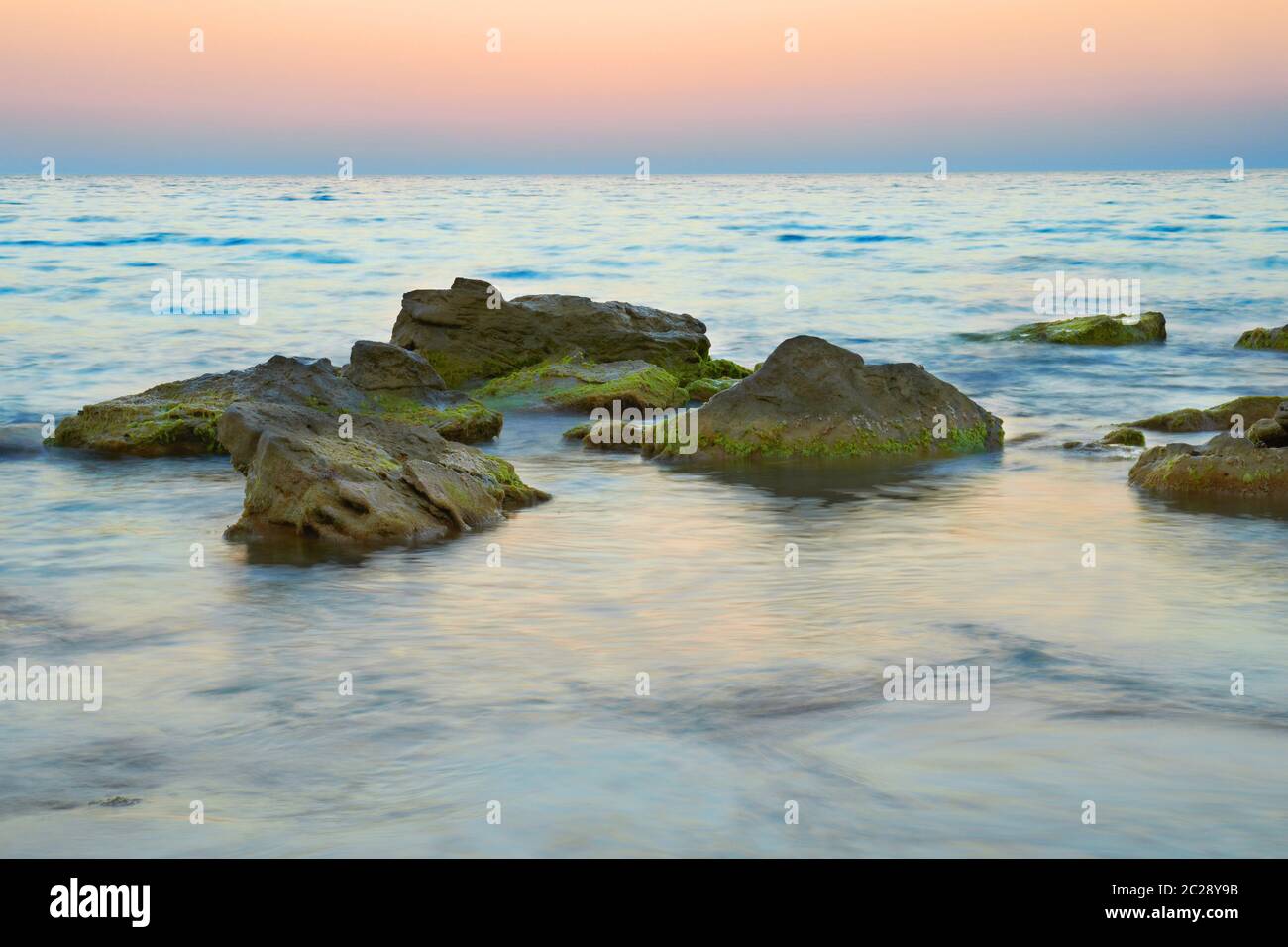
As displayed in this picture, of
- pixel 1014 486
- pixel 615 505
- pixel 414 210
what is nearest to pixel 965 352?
pixel 1014 486

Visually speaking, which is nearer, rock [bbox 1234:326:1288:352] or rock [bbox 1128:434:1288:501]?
rock [bbox 1128:434:1288:501]

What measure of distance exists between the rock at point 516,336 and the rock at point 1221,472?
5.90 m


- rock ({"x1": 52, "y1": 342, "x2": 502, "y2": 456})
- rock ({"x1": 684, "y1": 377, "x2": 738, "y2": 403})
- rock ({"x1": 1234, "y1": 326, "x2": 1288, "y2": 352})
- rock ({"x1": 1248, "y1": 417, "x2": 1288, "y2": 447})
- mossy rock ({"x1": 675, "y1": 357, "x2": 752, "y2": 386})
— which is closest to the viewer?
rock ({"x1": 1248, "y1": 417, "x2": 1288, "y2": 447})

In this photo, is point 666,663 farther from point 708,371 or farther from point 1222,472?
point 708,371

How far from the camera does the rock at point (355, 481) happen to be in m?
8.02

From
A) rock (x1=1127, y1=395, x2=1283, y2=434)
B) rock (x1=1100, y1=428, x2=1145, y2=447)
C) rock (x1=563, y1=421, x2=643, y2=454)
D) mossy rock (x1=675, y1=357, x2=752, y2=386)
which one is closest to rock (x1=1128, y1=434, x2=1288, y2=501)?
rock (x1=1100, y1=428, x2=1145, y2=447)

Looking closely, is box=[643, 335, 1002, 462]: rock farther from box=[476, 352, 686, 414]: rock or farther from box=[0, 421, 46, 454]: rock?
box=[0, 421, 46, 454]: rock

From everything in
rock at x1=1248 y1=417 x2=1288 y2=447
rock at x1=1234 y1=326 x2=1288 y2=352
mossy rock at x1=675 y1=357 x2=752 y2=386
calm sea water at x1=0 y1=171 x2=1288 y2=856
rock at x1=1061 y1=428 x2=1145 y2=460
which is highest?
rock at x1=1234 y1=326 x2=1288 y2=352

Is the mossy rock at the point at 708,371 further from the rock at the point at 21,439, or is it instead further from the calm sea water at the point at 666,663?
the rock at the point at 21,439

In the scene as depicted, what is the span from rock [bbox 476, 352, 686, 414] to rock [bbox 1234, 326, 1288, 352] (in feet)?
29.0

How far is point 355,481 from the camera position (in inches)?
321

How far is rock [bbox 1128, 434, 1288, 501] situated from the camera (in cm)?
892

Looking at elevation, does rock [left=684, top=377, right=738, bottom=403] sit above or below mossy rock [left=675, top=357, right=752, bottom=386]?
below
